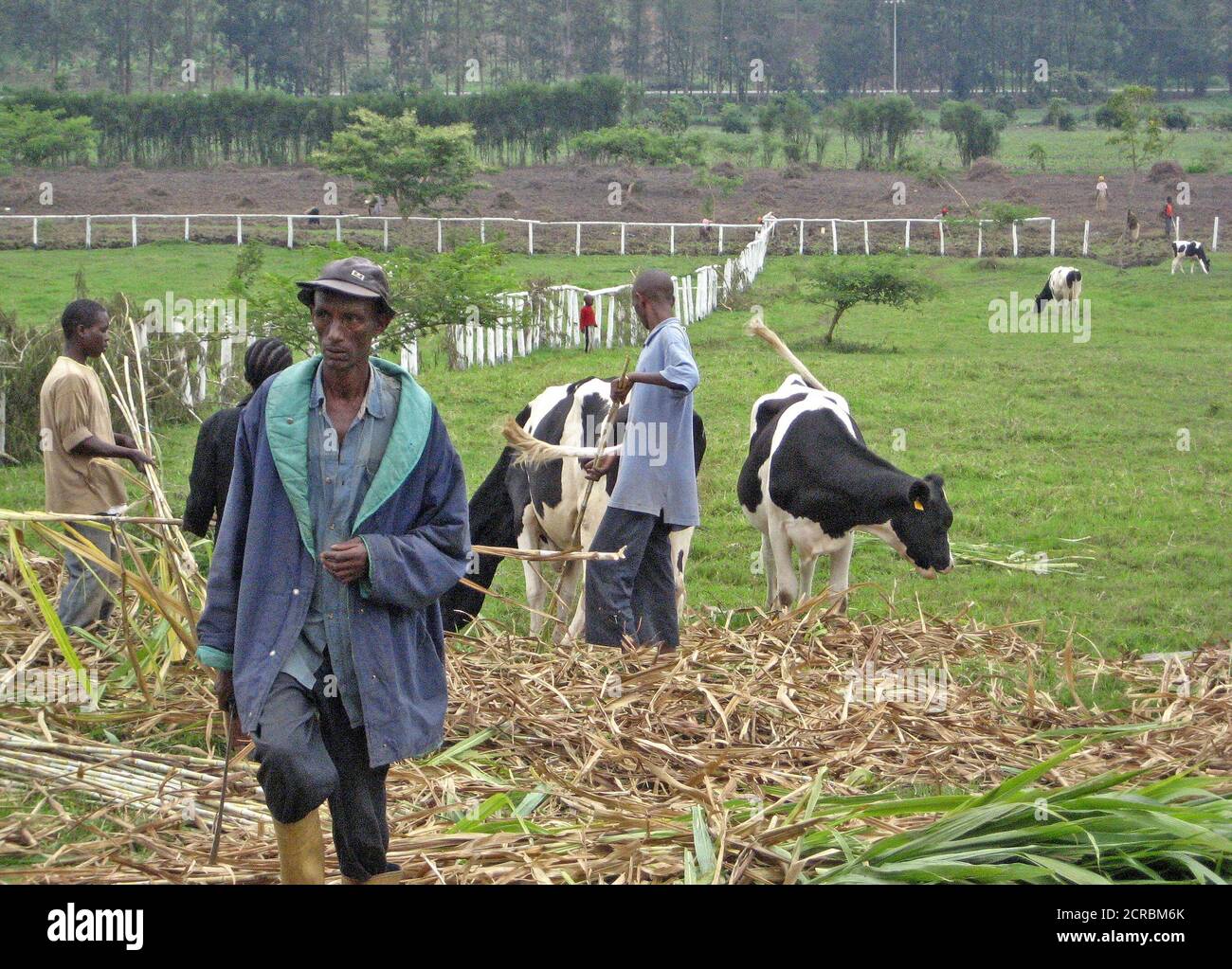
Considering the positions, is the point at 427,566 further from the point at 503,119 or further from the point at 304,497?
the point at 503,119

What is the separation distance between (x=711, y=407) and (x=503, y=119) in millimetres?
41301

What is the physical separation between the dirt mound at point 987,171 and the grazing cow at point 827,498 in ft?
122

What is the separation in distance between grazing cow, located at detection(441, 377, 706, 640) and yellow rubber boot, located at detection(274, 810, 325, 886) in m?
4.05

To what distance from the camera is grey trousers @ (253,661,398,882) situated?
366 centimetres

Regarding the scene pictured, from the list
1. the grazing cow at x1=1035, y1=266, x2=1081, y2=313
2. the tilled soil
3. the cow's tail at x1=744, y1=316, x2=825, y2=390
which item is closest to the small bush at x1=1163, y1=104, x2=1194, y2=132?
the tilled soil

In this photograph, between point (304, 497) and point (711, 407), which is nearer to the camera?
point (304, 497)

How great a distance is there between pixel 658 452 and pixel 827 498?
6.11ft

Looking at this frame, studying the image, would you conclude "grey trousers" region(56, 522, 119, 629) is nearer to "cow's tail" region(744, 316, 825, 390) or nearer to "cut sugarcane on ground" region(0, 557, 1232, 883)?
"cut sugarcane on ground" region(0, 557, 1232, 883)

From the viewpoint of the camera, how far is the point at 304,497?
378 cm

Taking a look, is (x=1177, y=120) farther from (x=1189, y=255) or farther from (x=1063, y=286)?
(x=1063, y=286)

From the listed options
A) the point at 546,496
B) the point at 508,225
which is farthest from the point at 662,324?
the point at 508,225

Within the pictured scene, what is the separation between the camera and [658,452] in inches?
269
